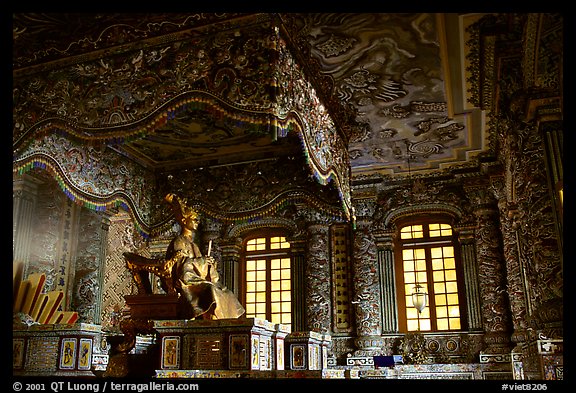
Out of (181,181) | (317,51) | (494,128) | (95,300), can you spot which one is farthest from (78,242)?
(494,128)

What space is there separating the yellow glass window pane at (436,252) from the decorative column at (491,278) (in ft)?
2.39

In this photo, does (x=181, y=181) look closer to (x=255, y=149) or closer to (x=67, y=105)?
(x=255, y=149)

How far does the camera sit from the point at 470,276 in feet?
33.0

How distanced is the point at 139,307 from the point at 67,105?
2356 millimetres

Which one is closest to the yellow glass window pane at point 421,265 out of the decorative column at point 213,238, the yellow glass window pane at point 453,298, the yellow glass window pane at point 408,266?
the yellow glass window pane at point 408,266

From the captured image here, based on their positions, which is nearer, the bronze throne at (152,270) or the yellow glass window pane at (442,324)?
the bronze throne at (152,270)

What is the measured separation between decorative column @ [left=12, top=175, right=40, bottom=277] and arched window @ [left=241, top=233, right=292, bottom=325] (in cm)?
418

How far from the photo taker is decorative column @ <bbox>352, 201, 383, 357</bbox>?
394 inches

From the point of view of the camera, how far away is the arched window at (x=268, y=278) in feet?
35.3

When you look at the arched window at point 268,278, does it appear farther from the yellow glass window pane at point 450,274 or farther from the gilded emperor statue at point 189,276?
the gilded emperor statue at point 189,276

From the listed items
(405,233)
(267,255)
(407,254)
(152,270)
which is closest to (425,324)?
(407,254)

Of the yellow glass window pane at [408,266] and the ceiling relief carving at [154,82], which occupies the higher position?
the ceiling relief carving at [154,82]

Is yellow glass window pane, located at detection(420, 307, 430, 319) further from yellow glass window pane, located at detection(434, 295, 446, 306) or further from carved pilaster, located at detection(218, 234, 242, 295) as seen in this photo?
carved pilaster, located at detection(218, 234, 242, 295)

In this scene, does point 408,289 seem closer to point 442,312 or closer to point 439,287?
point 439,287
